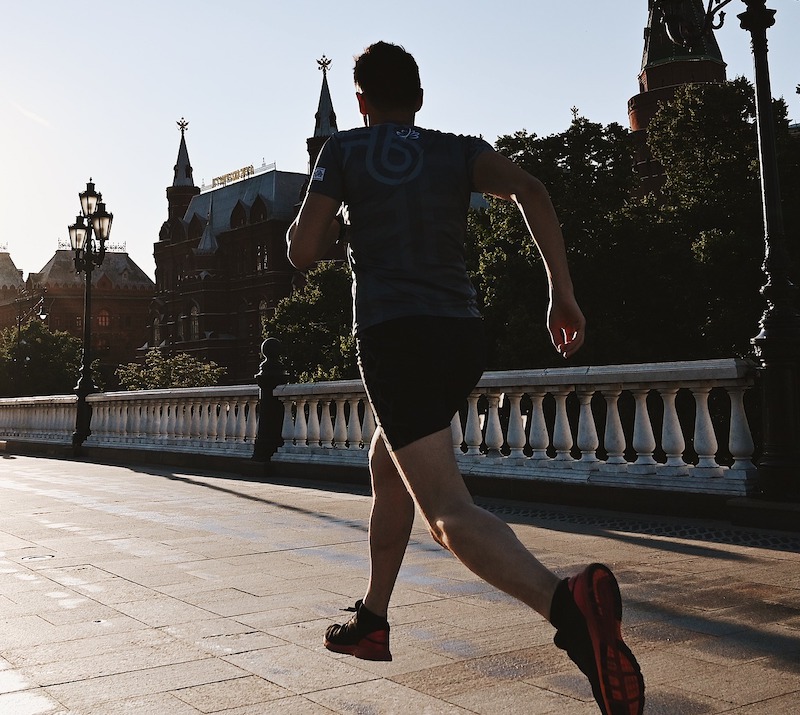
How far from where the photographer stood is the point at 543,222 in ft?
9.59

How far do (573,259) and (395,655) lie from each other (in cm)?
3563

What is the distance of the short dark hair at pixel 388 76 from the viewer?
10.3 feet

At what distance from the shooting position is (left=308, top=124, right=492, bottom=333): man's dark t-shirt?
→ 2961 millimetres

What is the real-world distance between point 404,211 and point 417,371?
18.5 inches

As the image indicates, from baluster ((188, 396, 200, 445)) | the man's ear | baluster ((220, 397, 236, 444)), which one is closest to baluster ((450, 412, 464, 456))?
baluster ((220, 397, 236, 444))

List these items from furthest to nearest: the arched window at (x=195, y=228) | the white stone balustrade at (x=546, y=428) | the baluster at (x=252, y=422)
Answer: the arched window at (x=195, y=228) < the baluster at (x=252, y=422) < the white stone balustrade at (x=546, y=428)

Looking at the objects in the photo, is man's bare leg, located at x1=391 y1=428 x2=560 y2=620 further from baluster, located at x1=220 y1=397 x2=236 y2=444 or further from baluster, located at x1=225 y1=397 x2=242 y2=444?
baluster, located at x1=220 y1=397 x2=236 y2=444

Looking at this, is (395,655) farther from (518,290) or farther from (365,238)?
(518,290)

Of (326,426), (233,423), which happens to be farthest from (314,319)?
(326,426)

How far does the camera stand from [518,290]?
38.9 metres

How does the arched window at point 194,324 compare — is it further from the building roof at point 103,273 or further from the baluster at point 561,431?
the baluster at point 561,431

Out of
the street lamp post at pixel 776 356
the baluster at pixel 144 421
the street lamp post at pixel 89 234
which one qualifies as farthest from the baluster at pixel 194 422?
the street lamp post at pixel 776 356

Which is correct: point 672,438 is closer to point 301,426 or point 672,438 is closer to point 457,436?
point 457,436

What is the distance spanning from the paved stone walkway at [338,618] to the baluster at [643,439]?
0.48 m
